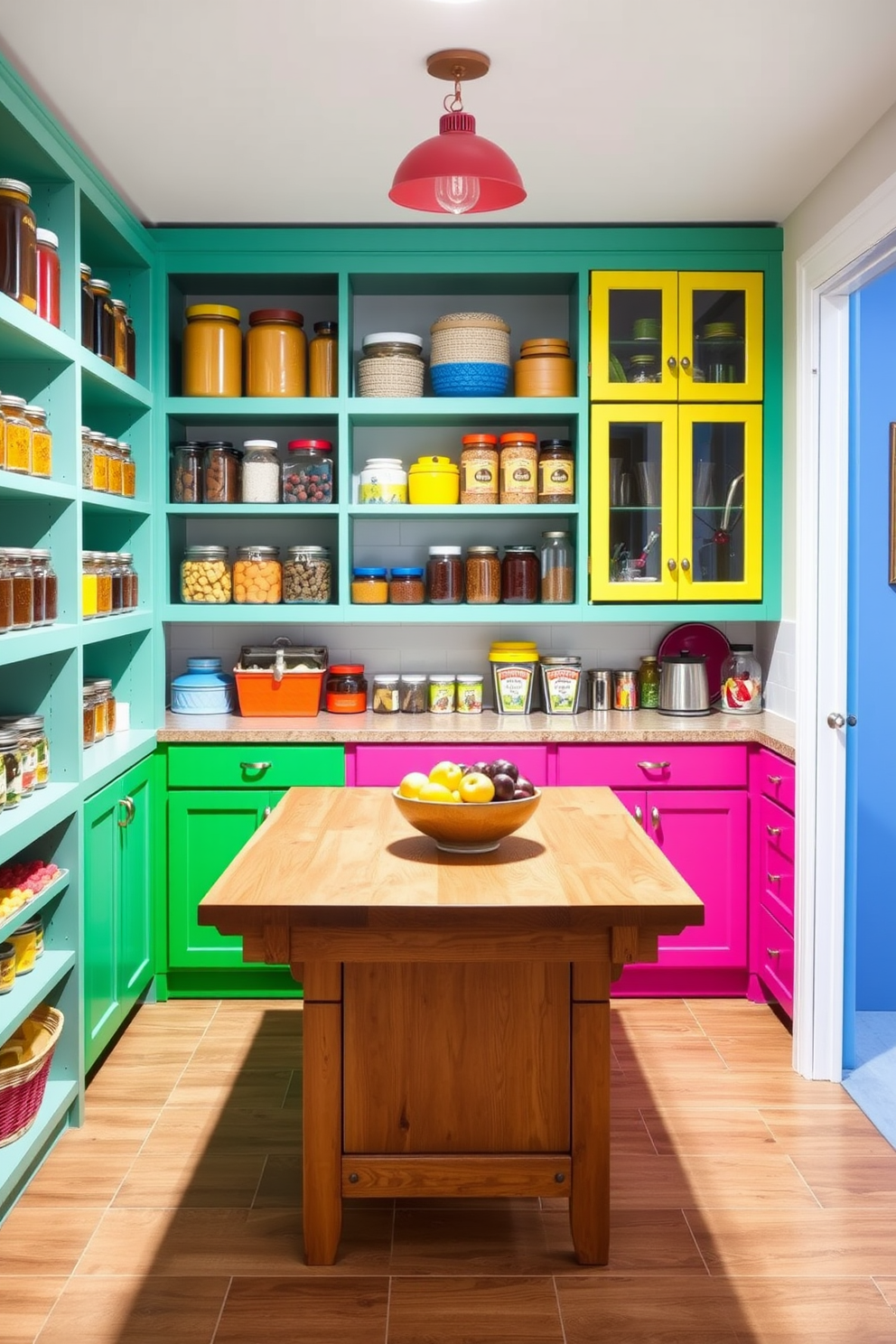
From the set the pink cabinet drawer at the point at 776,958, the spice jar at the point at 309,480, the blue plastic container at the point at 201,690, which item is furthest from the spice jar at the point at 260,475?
the pink cabinet drawer at the point at 776,958

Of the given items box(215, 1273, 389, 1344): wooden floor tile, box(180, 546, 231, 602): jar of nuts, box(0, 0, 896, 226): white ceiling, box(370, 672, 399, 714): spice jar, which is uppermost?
box(0, 0, 896, 226): white ceiling

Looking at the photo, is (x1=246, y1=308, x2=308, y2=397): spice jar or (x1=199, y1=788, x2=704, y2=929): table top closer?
(x1=199, y1=788, x2=704, y2=929): table top

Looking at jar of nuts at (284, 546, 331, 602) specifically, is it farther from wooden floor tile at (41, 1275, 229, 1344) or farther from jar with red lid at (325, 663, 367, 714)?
wooden floor tile at (41, 1275, 229, 1344)

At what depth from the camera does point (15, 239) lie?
2709mm

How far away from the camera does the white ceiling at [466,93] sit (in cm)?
257

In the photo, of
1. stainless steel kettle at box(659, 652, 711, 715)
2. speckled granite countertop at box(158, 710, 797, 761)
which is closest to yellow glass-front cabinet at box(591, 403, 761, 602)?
stainless steel kettle at box(659, 652, 711, 715)

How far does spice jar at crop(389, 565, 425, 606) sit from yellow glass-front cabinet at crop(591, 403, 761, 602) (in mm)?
610

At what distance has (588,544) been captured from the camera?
4.15 metres

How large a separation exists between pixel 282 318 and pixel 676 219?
138cm

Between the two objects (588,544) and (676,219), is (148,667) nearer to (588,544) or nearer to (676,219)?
(588,544)

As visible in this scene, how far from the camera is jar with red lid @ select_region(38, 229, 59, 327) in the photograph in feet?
9.52

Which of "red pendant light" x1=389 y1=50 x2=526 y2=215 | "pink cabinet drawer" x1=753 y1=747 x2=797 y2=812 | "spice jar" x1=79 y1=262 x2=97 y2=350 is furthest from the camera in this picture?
"pink cabinet drawer" x1=753 y1=747 x2=797 y2=812

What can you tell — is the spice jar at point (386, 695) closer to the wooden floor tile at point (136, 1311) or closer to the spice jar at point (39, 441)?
the spice jar at point (39, 441)

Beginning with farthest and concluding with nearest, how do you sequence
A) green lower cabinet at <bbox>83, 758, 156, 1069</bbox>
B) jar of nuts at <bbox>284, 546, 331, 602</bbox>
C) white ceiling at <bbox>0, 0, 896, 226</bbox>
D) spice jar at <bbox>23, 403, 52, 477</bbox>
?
jar of nuts at <bbox>284, 546, 331, 602</bbox>, green lower cabinet at <bbox>83, 758, 156, 1069</bbox>, spice jar at <bbox>23, 403, 52, 477</bbox>, white ceiling at <bbox>0, 0, 896, 226</bbox>
